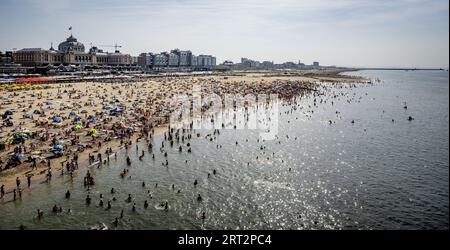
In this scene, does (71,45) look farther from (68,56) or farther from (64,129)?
(64,129)

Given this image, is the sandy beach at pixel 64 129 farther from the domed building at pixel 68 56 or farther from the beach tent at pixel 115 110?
the domed building at pixel 68 56

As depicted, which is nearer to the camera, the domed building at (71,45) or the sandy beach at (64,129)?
the sandy beach at (64,129)

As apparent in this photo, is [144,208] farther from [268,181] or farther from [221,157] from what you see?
[221,157]

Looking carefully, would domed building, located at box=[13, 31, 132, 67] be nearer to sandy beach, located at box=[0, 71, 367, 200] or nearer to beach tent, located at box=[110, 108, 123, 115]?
sandy beach, located at box=[0, 71, 367, 200]

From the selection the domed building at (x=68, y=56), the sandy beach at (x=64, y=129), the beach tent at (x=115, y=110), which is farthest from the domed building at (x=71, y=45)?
the beach tent at (x=115, y=110)

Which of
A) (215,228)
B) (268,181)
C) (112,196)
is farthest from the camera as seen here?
(268,181)

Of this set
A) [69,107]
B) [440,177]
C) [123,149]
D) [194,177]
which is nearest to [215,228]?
[194,177]

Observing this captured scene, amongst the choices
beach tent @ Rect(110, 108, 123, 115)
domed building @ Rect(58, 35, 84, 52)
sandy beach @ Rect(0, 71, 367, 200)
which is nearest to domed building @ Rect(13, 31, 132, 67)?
Answer: domed building @ Rect(58, 35, 84, 52)

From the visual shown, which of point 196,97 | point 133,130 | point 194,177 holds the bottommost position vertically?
point 194,177
